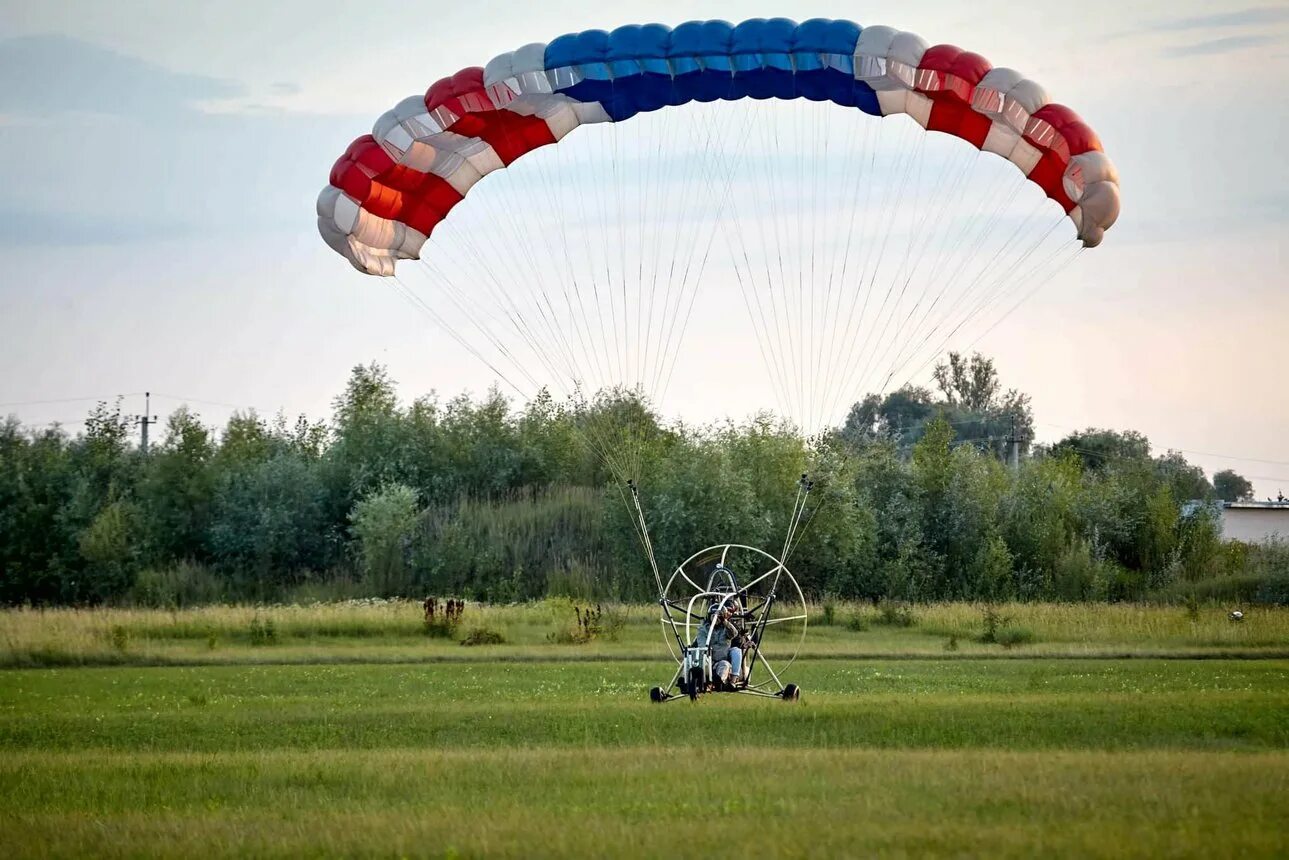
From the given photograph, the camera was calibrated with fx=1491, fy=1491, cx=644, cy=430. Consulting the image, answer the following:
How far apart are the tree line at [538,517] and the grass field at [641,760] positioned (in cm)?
1921

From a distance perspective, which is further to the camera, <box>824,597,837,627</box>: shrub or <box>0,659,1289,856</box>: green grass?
<box>824,597,837,627</box>: shrub

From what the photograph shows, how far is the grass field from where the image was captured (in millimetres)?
9516

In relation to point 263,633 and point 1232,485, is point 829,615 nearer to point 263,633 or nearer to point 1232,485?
point 263,633

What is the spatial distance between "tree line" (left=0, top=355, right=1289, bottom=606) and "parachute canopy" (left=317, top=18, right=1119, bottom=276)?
24209mm

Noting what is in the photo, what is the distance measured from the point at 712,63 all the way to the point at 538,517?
3247cm

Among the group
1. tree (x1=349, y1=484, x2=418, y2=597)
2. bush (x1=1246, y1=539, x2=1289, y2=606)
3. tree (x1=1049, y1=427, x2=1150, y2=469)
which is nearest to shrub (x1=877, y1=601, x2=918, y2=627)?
bush (x1=1246, y1=539, x2=1289, y2=606)

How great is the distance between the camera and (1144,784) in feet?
34.7

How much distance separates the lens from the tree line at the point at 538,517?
45.8 metres

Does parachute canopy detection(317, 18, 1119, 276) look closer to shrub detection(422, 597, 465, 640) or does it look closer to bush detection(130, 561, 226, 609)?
shrub detection(422, 597, 465, 640)

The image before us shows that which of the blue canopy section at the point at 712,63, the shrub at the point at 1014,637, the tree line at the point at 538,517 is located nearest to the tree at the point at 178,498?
the tree line at the point at 538,517

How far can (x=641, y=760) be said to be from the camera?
1302 centimetres

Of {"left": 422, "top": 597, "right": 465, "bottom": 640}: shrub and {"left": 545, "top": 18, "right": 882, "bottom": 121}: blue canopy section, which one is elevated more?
{"left": 545, "top": 18, "right": 882, "bottom": 121}: blue canopy section

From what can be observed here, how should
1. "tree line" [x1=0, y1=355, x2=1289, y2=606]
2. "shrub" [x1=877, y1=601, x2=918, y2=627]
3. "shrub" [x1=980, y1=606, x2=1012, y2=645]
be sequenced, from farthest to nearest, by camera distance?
"tree line" [x1=0, y1=355, x2=1289, y2=606] < "shrub" [x1=877, y1=601, x2=918, y2=627] < "shrub" [x1=980, y1=606, x2=1012, y2=645]

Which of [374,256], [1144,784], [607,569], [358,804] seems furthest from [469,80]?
[607,569]
